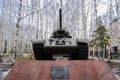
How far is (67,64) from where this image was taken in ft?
28.2

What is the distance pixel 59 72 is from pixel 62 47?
3.64 metres

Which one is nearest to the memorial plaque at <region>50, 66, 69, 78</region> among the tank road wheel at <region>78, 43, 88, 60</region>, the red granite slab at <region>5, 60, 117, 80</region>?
the red granite slab at <region>5, 60, 117, 80</region>

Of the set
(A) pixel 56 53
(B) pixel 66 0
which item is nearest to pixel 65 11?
(B) pixel 66 0

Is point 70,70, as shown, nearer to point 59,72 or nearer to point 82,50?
point 59,72

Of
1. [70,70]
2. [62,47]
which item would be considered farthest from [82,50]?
[70,70]

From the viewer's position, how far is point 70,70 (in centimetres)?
848

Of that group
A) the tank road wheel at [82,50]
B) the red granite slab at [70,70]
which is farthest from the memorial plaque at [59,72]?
the tank road wheel at [82,50]

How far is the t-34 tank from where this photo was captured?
1207 cm

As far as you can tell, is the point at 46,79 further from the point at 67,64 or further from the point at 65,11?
the point at 65,11

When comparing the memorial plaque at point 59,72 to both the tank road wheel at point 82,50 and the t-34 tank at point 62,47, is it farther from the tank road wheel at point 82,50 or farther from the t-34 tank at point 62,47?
the tank road wheel at point 82,50

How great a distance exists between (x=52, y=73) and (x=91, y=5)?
3293cm

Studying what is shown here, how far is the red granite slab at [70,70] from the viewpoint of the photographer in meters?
8.39

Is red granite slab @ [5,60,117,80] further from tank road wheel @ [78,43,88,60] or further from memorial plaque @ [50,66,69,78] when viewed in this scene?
tank road wheel @ [78,43,88,60]

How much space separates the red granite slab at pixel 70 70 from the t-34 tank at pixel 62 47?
10.9 feet
